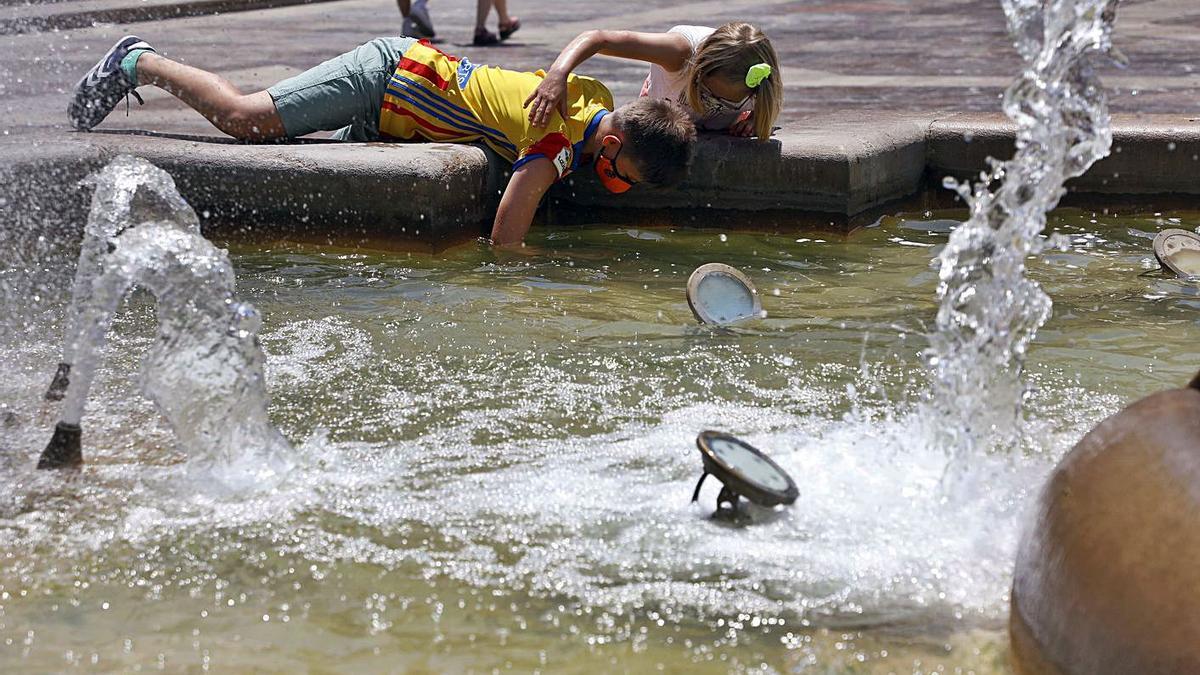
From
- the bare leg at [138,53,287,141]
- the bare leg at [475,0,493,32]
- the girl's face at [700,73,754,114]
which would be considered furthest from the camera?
the bare leg at [475,0,493,32]

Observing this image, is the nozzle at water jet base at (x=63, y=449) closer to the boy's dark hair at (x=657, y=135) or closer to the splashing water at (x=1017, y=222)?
the splashing water at (x=1017, y=222)

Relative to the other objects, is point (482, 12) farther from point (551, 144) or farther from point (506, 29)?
point (551, 144)

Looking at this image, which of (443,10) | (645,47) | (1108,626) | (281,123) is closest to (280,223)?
(281,123)

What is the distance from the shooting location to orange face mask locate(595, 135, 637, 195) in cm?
468

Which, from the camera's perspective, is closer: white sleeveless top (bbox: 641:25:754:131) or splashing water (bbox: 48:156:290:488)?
splashing water (bbox: 48:156:290:488)

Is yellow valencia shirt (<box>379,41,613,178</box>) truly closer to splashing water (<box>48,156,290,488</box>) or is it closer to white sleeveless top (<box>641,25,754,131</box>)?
white sleeveless top (<box>641,25,754,131</box>)

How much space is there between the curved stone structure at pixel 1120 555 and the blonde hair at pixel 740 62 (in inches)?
113

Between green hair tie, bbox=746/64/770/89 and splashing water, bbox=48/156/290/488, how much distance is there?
215 cm

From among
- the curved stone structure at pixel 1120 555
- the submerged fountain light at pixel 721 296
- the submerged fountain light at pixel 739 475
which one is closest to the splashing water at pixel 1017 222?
the submerged fountain light at pixel 739 475

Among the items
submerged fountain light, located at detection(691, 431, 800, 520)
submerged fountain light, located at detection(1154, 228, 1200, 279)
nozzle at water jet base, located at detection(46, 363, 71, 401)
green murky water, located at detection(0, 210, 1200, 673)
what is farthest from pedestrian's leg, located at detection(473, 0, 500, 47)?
submerged fountain light, located at detection(691, 431, 800, 520)

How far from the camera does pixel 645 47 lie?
4922mm

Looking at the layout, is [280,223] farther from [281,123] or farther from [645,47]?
[645,47]

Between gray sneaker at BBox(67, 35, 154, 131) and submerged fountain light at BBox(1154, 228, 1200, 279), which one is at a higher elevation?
gray sneaker at BBox(67, 35, 154, 131)

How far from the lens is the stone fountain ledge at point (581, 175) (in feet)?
15.0
